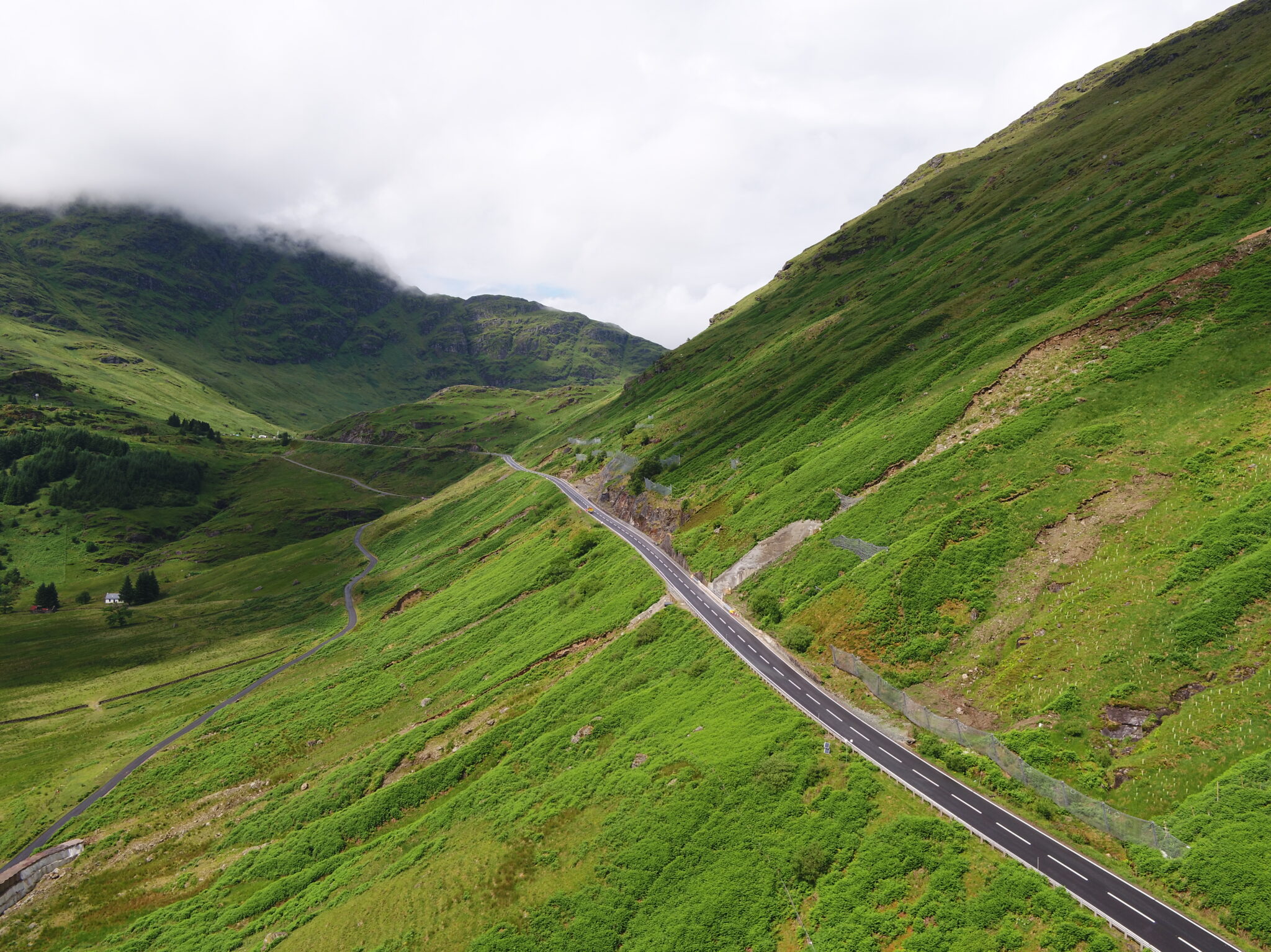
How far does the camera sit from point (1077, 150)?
141125 millimetres

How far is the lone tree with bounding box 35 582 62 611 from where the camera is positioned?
15088 cm

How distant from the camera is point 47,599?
15162 centimetres

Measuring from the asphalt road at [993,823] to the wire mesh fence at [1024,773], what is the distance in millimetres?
2375

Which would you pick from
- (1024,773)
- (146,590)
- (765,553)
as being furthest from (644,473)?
(146,590)

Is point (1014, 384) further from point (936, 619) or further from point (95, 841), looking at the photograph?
point (95, 841)

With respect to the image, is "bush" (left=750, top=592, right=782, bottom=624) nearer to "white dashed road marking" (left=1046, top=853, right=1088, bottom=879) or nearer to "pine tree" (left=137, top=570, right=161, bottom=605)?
"white dashed road marking" (left=1046, top=853, right=1088, bottom=879)

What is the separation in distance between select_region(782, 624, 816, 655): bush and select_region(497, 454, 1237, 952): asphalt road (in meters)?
1.46

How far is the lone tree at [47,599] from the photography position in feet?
495

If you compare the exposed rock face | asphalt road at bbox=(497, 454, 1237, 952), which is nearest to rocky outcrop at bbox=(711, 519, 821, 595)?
asphalt road at bbox=(497, 454, 1237, 952)

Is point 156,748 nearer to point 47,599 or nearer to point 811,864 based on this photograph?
point 811,864

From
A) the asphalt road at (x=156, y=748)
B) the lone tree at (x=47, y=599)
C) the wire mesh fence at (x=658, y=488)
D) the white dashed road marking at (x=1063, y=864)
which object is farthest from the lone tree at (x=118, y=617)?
the white dashed road marking at (x=1063, y=864)

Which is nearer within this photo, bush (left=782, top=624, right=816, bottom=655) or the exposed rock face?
bush (left=782, top=624, right=816, bottom=655)

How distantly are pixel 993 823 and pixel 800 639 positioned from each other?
21.2 metres

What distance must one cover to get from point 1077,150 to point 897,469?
5525 inches
